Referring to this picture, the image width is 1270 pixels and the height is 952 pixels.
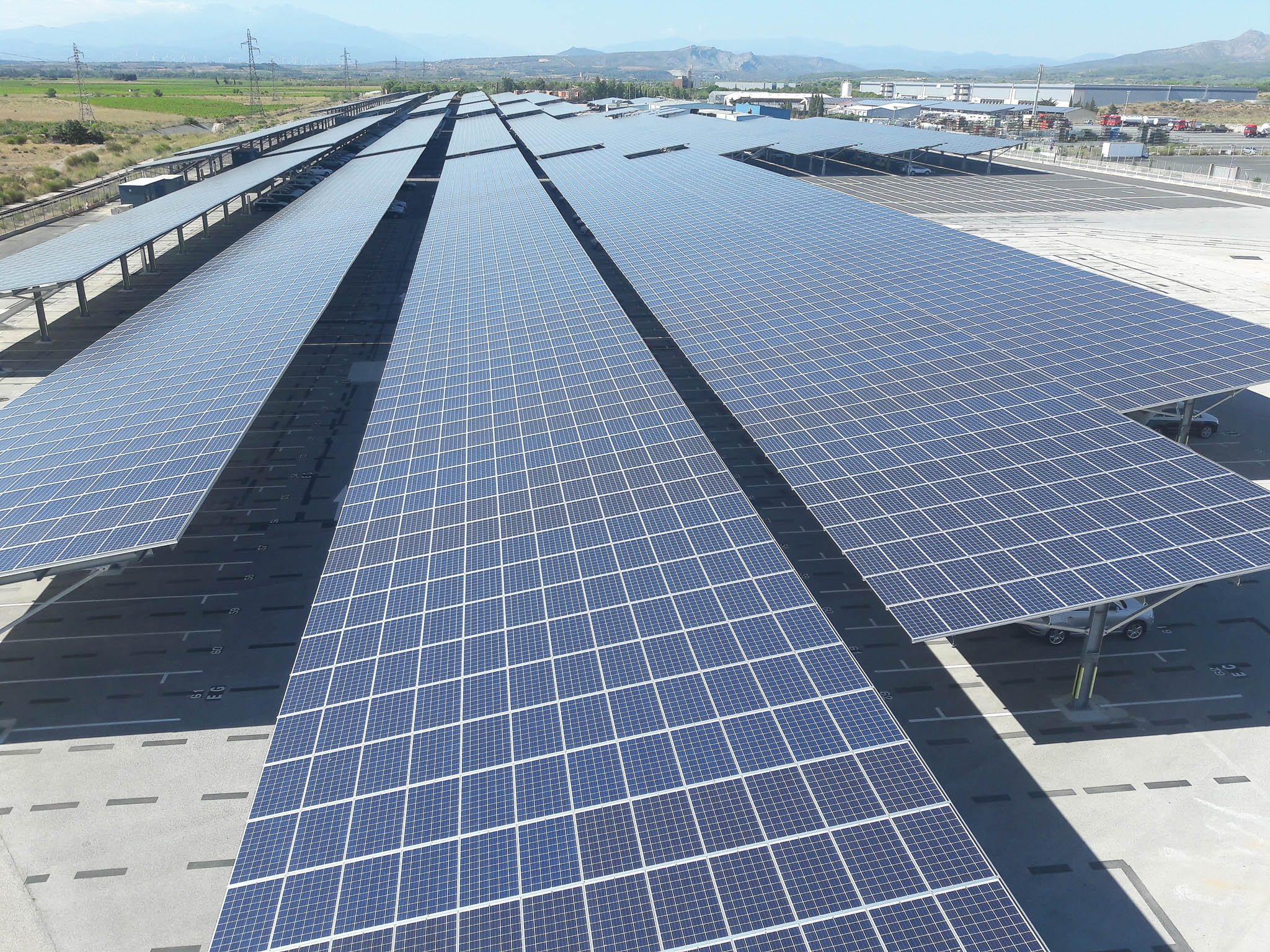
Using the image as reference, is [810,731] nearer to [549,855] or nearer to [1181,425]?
[549,855]

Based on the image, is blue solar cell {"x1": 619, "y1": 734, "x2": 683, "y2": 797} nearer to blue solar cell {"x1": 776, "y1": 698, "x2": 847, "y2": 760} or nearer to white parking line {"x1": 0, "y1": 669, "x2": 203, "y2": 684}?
blue solar cell {"x1": 776, "y1": 698, "x2": 847, "y2": 760}

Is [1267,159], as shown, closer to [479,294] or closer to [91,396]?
[479,294]

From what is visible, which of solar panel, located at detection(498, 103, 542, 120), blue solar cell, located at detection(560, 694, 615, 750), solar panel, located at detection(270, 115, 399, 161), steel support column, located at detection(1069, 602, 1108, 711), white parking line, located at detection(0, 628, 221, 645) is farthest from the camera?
solar panel, located at detection(498, 103, 542, 120)

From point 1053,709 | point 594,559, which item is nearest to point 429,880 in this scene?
point 594,559

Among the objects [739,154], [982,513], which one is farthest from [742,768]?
[739,154]

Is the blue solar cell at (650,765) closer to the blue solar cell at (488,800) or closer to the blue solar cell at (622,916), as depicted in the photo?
the blue solar cell at (622,916)

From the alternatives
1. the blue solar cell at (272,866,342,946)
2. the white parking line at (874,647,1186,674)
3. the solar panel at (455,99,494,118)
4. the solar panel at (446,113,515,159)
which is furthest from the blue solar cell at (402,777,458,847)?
the solar panel at (455,99,494,118)

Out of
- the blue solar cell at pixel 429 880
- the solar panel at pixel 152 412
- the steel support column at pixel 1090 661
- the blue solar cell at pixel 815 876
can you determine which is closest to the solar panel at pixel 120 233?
the solar panel at pixel 152 412
